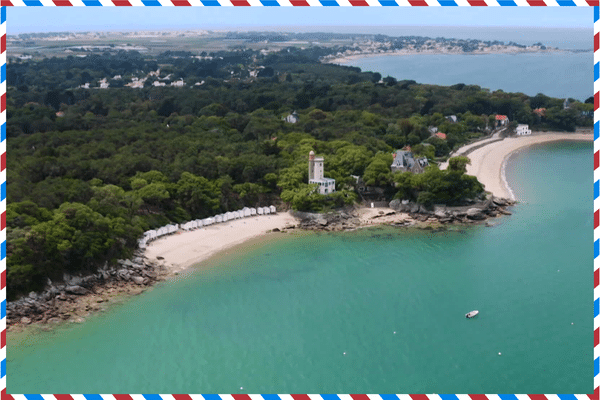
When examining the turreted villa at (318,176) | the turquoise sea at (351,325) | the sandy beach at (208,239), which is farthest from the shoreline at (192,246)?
the turreted villa at (318,176)

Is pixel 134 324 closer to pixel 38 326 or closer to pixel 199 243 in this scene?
pixel 38 326

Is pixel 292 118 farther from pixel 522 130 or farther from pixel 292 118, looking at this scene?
pixel 522 130

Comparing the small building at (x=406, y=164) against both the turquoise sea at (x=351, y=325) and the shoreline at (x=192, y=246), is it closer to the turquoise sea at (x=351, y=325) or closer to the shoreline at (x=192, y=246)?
the shoreline at (x=192, y=246)

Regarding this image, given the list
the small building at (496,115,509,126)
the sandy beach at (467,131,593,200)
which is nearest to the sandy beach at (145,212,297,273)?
the sandy beach at (467,131,593,200)

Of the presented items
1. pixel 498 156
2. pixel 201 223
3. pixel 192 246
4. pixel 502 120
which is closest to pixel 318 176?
pixel 201 223

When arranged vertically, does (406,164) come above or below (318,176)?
above

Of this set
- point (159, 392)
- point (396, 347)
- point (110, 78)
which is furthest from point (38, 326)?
point (110, 78)
